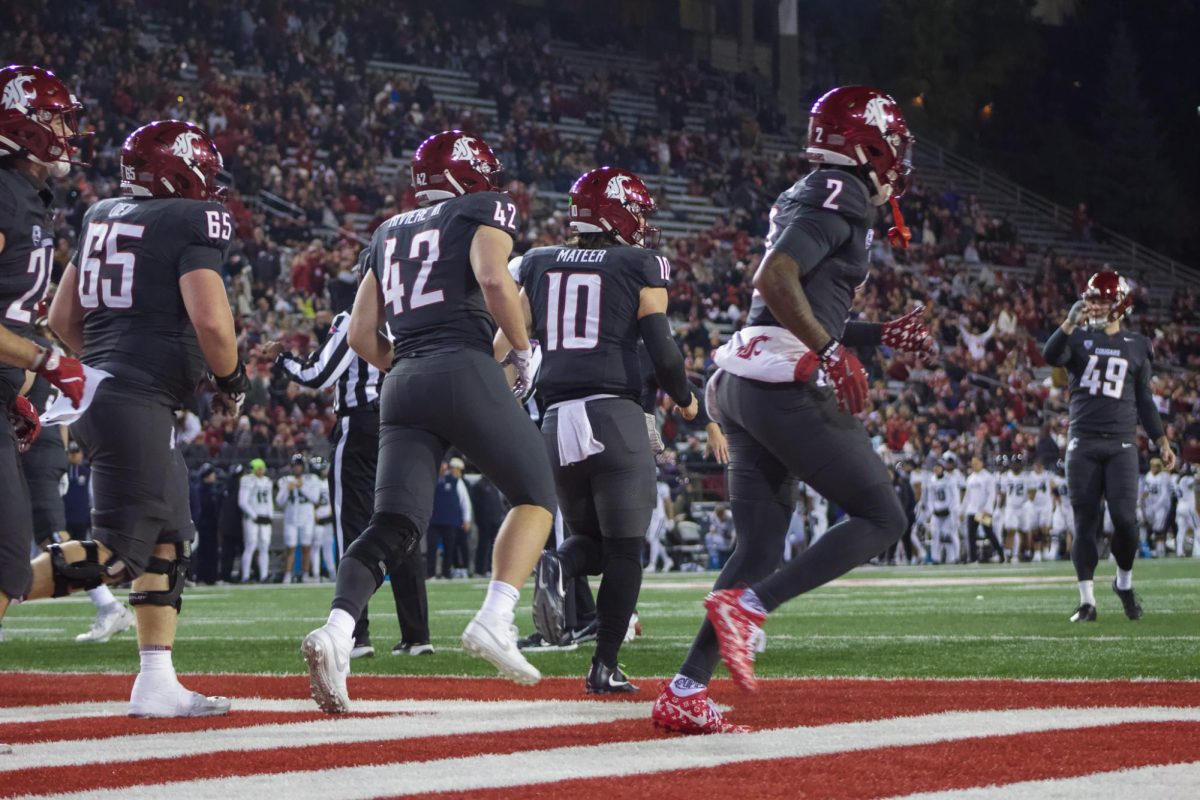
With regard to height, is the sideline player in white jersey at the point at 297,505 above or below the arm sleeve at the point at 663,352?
below

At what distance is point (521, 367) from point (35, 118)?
72.8 inches

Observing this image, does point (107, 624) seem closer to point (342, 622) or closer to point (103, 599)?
point (103, 599)

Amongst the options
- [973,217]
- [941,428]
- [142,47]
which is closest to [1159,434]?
[941,428]

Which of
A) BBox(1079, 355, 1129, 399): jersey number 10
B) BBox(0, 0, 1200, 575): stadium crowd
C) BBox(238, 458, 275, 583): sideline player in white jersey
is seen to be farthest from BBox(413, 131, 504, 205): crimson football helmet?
BBox(0, 0, 1200, 575): stadium crowd

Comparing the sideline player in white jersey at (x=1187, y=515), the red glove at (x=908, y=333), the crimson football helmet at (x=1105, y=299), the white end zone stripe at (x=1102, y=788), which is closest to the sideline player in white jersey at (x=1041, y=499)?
the sideline player in white jersey at (x=1187, y=515)

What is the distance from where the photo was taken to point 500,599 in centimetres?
557

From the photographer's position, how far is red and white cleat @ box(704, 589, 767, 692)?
16.0ft

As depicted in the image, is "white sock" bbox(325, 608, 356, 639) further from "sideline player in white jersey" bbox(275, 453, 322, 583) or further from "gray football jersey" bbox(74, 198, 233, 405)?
"sideline player in white jersey" bbox(275, 453, 322, 583)

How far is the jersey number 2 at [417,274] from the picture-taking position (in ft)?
18.8

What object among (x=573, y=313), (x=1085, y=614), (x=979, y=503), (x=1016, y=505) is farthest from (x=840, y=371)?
(x=1016, y=505)

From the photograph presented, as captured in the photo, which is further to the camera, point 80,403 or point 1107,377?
point 1107,377

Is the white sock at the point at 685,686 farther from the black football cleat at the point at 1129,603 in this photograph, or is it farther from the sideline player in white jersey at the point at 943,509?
the sideline player in white jersey at the point at 943,509

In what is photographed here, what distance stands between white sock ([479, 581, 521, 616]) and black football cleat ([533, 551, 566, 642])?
489 mm

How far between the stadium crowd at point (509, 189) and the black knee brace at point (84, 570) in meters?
15.5
